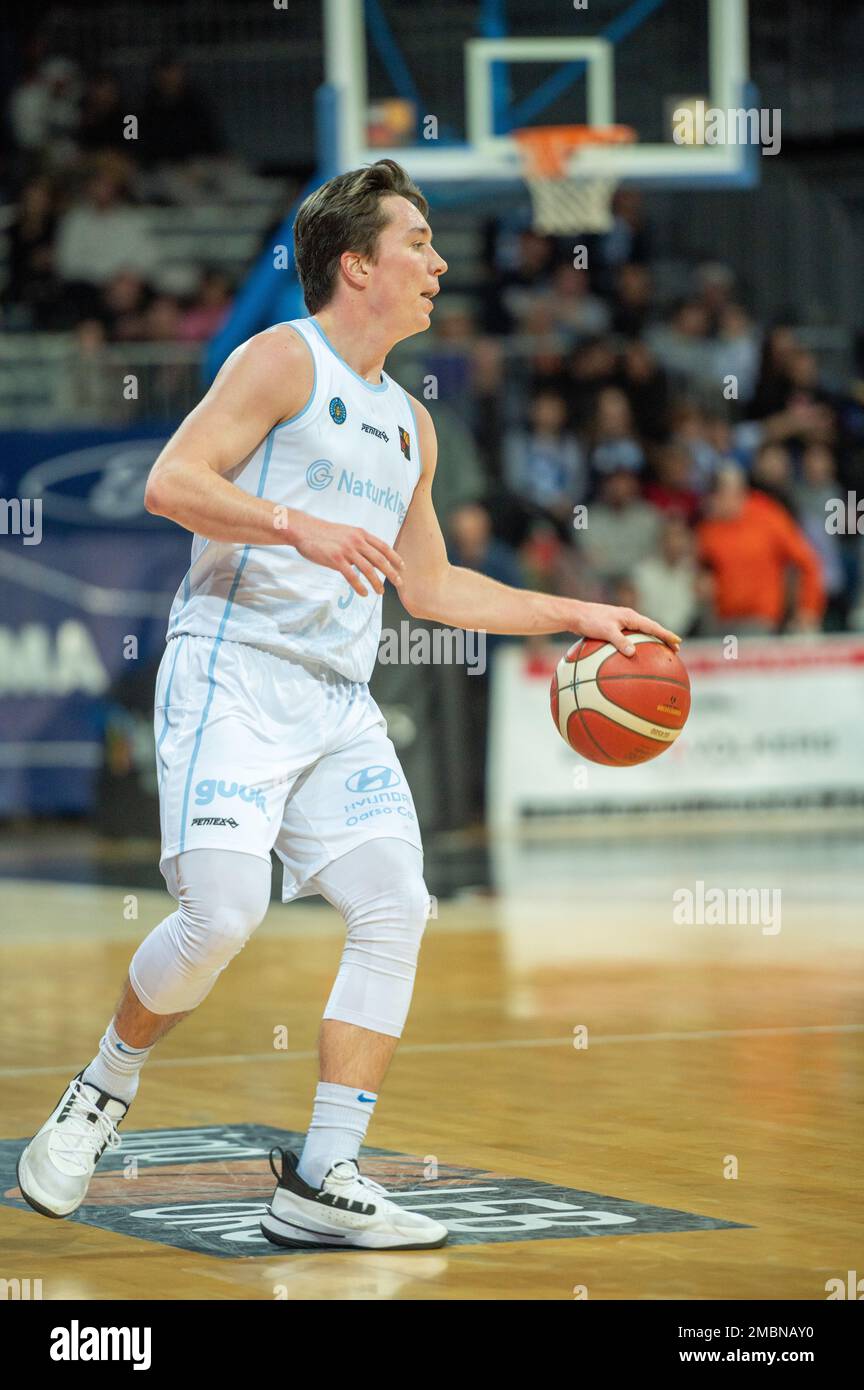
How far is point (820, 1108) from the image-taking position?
266 inches

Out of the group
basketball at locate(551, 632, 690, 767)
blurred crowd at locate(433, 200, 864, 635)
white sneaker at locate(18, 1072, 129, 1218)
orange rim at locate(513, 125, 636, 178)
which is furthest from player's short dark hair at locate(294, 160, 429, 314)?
orange rim at locate(513, 125, 636, 178)

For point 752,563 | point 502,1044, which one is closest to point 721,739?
point 752,563

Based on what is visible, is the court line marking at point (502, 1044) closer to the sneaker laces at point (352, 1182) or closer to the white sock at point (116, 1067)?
the white sock at point (116, 1067)

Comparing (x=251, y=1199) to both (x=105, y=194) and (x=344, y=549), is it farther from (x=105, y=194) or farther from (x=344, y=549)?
(x=105, y=194)

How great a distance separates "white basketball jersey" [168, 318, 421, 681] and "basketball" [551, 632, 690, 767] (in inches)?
23.5

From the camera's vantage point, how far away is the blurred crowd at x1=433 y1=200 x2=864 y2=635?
1833cm

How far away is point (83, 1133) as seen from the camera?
17.5ft

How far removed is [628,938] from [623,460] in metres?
9.23

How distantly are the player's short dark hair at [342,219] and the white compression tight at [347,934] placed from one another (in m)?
1.37

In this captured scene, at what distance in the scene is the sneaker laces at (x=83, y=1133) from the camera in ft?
17.4

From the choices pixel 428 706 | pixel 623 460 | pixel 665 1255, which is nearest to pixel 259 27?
pixel 623 460

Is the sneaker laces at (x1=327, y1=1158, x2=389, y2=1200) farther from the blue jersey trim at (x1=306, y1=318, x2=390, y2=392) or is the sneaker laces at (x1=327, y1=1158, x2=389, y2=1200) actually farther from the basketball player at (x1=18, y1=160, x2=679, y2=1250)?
the blue jersey trim at (x1=306, y1=318, x2=390, y2=392)

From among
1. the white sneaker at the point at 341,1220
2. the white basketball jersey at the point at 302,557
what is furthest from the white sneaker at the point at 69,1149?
the white basketball jersey at the point at 302,557

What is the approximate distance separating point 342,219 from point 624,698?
1.34 meters
